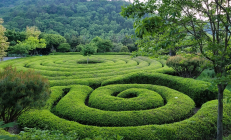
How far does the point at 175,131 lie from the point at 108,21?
11015 centimetres

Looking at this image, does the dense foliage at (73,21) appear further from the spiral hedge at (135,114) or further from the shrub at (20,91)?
the shrub at (20,91)

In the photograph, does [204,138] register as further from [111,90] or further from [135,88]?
[111,90]

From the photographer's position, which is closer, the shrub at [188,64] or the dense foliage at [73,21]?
the shrub at [188,64]

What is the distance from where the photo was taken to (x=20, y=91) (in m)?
6.67

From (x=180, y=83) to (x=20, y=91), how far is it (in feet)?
37.2

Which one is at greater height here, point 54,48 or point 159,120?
point 54,48

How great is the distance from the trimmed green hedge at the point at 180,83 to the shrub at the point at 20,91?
22.9 feet

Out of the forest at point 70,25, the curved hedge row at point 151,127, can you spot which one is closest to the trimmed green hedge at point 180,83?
the curved hedge row at point 151,127

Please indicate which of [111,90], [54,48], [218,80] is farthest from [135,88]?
[54,48]

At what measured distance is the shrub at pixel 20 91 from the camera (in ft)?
21.2

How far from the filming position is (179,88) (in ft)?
40.6

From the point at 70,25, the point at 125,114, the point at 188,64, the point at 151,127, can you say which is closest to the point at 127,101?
the point at 125,114

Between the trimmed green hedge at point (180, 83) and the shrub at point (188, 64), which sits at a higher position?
the shrub at point (188, 64)

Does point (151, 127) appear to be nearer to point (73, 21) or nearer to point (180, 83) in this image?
point (180, 83)
